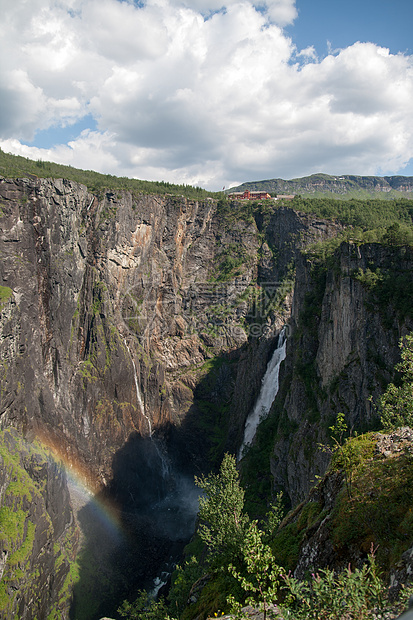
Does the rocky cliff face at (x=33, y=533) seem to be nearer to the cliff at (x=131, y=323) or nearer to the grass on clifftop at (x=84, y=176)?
the cliff at (x=131, y=323)

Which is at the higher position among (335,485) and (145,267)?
(145,267)

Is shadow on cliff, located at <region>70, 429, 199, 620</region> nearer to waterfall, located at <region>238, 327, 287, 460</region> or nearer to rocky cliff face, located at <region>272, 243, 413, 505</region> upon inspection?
waterfall, located at <region>238, 327, 287, 460</region>

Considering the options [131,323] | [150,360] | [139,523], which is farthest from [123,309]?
[139,523]

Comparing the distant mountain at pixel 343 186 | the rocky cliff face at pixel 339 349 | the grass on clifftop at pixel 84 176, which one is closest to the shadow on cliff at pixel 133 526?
the rocky cliff face at pixel 339 349

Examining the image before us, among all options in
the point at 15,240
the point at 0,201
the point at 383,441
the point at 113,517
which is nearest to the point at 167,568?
the point at 113,517

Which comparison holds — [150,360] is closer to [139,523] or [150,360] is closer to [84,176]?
[139,523]

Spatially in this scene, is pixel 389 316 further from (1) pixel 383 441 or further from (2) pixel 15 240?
(2) pixel 15 240
